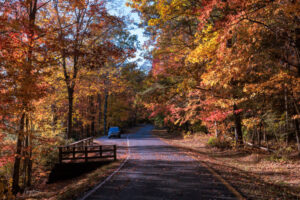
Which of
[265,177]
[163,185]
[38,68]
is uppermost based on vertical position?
[38,68]

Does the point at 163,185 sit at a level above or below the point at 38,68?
below

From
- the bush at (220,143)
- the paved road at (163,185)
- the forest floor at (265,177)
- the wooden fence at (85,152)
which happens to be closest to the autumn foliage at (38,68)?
the wooden fence at (85,152)

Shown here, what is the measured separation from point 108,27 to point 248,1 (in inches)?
454

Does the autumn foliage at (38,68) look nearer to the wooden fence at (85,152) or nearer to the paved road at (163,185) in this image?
the wooden fence at (85,152)

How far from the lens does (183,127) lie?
110ft

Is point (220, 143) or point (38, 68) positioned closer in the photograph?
point (38, 68)

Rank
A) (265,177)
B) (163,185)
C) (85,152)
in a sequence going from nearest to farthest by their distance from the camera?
1. (163,185)
2. (265,177)
3. (85,152)

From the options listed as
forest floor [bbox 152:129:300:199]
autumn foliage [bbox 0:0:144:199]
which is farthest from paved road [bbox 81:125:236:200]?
autumn foliage [bbox 0:0:144:199]

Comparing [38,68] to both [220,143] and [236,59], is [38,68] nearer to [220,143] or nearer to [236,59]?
[236,59]

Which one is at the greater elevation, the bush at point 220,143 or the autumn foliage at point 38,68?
the autumn foliage at point 38,68

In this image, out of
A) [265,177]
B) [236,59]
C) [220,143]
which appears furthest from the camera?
[220,143]

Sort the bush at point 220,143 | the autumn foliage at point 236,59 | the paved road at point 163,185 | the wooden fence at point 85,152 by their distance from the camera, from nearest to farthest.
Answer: the paved road at point 163,185 → the autumn foliage at point 236,59 → the wooden fence at point 85,152 → the bush at point 220,143

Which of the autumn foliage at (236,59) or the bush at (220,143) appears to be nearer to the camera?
the autumn foliage at (236,59)

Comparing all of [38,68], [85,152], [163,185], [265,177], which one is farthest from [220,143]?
[38,68]
